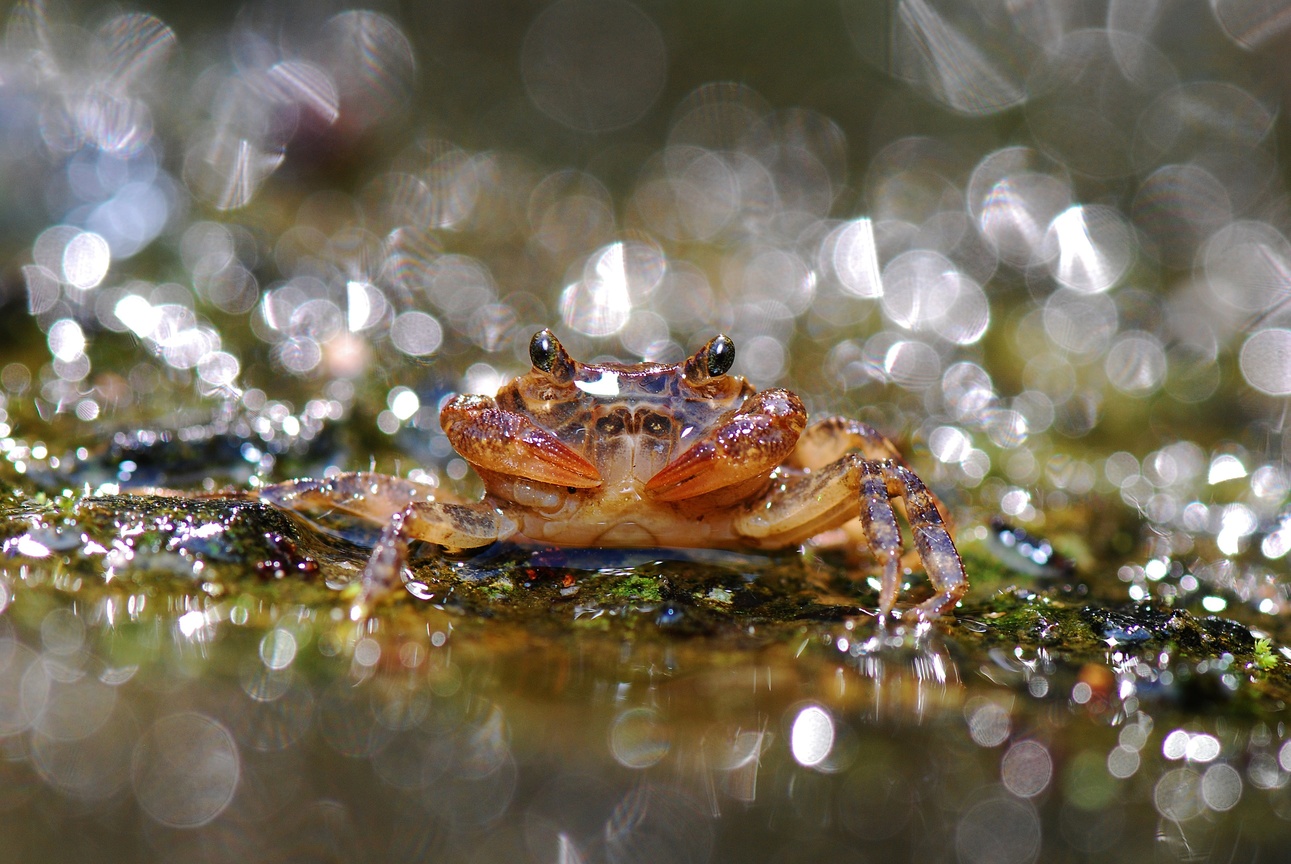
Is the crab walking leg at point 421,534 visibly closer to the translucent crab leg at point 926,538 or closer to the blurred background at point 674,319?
the blurred background at point 674,319

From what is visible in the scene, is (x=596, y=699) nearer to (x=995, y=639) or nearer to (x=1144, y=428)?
(x=995, y=639)

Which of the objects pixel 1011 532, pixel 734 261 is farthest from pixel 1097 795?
pixel 734 261

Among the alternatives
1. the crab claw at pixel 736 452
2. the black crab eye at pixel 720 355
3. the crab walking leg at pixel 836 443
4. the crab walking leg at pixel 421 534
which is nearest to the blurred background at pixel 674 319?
the crab walking leg at pixel 421 534

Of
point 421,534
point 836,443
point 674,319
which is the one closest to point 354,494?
point 421,534

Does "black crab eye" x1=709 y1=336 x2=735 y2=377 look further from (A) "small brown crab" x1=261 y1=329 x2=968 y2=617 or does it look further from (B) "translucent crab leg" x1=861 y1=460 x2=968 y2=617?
(B) "translucent crab leg" x1=861 y1=460 x2=968 y2=617

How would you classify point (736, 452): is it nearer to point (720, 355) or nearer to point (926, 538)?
point (720, 355)

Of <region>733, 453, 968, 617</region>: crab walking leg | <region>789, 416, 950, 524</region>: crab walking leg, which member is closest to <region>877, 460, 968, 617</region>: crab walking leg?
<region>733, 453, 968, 617</region>: crab walking leg
